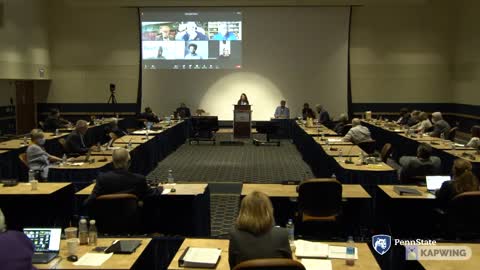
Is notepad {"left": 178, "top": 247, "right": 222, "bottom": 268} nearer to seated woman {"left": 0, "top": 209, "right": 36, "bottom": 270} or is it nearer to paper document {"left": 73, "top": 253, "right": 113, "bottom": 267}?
paper document {"left": 73, "top": 253, "right": 113, "bottom": 267}

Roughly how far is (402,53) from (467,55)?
2.33 meters

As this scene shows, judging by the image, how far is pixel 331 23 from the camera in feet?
63.0

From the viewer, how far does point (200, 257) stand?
3555 mm

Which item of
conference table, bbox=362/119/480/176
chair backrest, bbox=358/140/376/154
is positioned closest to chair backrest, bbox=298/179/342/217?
conference table, bbox=362/119/480/176

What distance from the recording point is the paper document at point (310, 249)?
3635mm

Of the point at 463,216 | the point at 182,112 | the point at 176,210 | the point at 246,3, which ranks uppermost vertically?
the point at 246,3

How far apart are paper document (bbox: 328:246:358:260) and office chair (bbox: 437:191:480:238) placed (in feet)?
5.86

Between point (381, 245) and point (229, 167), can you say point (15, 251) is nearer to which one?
point (381, 245)

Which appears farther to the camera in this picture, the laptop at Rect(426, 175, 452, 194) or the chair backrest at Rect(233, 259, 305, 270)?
the laptop at Rect(426, 175, 452, 194)

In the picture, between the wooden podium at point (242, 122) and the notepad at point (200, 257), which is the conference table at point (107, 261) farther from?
A: the wooden podium at point (242, 122)

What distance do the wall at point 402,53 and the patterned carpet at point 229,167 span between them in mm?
5784

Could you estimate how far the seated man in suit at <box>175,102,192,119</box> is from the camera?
59.5ft

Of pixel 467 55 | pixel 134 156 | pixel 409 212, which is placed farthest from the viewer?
pixel 467 55

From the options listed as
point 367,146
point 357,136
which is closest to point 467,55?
point 357,136
